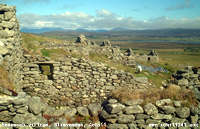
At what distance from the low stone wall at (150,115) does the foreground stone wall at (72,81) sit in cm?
431

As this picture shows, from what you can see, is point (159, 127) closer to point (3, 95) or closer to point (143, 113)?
point (143, 113)

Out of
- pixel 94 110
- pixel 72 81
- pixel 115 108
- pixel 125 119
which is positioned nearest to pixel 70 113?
pixel 94 110

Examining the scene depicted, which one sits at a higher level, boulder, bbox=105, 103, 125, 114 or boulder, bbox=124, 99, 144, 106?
boulder, bbox=124, 99, 144, 106

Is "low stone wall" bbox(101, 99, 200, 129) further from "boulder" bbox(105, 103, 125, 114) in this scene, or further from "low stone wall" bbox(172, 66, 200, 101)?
"low stone wall" bbox(172, 66, 200, 101)

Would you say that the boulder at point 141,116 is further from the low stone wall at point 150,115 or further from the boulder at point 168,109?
the boulder at point 168,109

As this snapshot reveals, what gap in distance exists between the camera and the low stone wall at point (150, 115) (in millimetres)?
8914

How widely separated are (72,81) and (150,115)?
20.4 ft

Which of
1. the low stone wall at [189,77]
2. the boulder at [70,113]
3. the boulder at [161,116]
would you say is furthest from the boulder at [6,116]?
the low stone wall at [189,77]

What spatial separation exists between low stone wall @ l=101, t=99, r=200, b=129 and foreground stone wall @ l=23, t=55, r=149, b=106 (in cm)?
431

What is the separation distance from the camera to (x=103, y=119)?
917 cm

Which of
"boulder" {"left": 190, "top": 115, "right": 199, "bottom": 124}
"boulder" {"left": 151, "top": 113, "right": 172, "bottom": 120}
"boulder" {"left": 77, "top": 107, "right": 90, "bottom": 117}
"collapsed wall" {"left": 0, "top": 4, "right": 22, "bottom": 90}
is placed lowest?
"boulder" {"left": 190, "top": 115, "right": 199, "bottom": 124}

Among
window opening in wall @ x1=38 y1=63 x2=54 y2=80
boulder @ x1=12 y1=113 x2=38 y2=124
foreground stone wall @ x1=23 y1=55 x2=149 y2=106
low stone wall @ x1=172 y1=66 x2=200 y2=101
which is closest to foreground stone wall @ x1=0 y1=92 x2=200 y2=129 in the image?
boulder @ x1=12 y1=113 x2=38 y2=124

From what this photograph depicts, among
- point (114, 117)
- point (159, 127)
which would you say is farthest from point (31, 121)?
point (159, 127)

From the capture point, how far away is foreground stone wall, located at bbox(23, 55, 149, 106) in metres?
13.4
